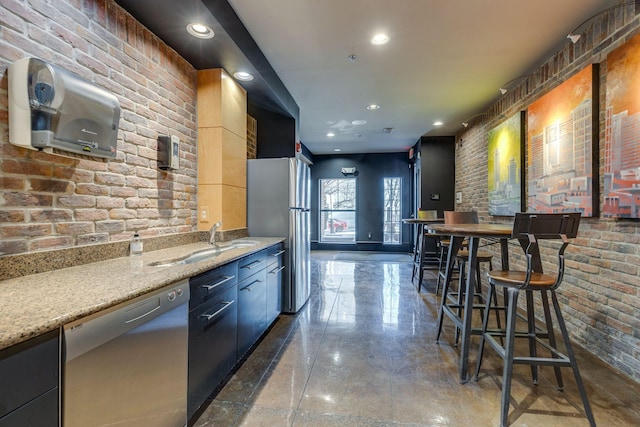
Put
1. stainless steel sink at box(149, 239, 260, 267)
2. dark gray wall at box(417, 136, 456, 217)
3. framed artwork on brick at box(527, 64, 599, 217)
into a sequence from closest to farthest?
stainless steel sink at box(149, 239, 260, 267)
framed artwork on brick at box(527, 64, 599, 217)
dark gray wall at box(417, 136, 456, 217)

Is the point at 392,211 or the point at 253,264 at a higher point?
the point at 392,211

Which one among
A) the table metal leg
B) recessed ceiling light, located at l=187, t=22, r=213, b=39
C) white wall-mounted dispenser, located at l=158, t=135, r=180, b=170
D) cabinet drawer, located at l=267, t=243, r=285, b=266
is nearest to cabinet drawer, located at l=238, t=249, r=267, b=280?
cabinet drawer, located at l=267, t=243, r=285, b=266

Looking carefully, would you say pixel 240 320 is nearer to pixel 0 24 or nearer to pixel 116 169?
pixel 116 169

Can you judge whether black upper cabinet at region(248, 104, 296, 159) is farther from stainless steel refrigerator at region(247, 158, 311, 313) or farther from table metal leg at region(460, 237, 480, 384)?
table metal leg at region(460, 237, 480, 384)

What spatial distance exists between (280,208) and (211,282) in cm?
164

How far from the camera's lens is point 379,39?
105 inches

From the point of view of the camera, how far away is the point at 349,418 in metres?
1.69

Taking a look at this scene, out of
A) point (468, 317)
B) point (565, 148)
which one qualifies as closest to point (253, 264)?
point (468, 317)

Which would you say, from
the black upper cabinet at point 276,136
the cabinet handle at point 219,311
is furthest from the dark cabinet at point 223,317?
the black upper cabinet at point 276,136

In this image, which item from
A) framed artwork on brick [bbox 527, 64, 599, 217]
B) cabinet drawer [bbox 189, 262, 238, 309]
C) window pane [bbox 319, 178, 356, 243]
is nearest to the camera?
cabinet drawer [bbox 189, 262, 238, 309]

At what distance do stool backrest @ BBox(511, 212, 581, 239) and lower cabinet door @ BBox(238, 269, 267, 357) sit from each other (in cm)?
186

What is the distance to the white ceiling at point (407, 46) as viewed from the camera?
2256 mm

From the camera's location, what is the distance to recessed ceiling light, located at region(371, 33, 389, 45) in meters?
2.63

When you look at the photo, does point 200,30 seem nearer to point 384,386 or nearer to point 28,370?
A: point 28,370
